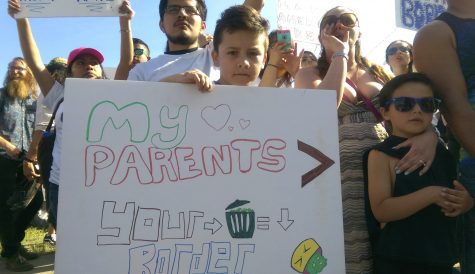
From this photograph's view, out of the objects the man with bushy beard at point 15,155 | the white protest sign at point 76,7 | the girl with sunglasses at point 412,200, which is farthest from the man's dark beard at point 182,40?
the man with bushy beard at point 15,155

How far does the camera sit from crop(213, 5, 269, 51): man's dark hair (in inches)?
76.4

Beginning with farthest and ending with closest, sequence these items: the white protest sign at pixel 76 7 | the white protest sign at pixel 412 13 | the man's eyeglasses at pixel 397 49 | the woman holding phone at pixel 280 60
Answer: the white protest sign at pixel 412 13 → the man's eyeglasses at pixel 397 49 → the white protest sign at pixel 76 7 → the woman holding phone at pixel 280 60

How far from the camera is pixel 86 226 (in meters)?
1.46

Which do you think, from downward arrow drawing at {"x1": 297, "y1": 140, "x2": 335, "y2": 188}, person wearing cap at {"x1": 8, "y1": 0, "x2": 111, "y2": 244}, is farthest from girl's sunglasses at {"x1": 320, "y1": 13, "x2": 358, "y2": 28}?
person wearing cap at {"x1": 8, "y1": 0, "x2": 111, "y2": 244}

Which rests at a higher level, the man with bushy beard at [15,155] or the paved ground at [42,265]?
the man with bushy beard at [15,155]

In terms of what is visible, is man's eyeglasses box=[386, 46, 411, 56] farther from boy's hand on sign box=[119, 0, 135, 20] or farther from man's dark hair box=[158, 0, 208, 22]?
boy's hand on sign box=[119, 0, 135, 20]

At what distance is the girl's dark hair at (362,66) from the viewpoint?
212cm

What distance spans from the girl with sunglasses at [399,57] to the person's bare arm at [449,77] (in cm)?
173

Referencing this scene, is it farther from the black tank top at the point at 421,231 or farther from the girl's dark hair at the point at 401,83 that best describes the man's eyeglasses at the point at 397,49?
the black tank top at the point at 421,231

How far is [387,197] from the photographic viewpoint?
5.62ft

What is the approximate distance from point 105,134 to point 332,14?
1.19 m

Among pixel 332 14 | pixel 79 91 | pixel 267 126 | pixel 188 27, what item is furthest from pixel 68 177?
pixel 332 14

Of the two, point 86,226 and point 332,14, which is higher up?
point 332,14

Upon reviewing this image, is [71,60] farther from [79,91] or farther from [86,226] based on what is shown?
[86,226]
